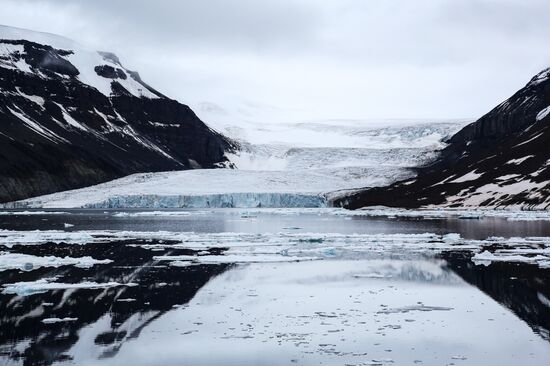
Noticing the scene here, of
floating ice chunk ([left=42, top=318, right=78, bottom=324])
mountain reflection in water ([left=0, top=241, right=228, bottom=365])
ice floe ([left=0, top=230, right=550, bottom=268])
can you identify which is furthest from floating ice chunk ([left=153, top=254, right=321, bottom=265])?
floating ice chunk ([left=42, top=318, right=78, bottom=324])

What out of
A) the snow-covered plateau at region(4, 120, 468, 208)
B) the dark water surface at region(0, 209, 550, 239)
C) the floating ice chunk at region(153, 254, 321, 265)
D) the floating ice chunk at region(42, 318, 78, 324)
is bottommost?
the floating ice chunk at region(42, 318, 78, 324)

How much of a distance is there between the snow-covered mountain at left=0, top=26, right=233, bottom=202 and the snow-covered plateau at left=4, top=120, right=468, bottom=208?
20.5 metres

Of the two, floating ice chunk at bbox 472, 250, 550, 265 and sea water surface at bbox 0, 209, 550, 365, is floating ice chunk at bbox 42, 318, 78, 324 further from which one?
floating ice chunk at bbox 472, 250, 550, 265

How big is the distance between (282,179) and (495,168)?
28406 millimetres

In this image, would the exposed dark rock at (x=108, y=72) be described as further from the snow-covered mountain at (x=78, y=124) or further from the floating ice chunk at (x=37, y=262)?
the floating ice chunk at (x=37, y=262)

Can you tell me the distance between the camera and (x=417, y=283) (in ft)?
59.9

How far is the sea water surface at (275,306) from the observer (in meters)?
11.0

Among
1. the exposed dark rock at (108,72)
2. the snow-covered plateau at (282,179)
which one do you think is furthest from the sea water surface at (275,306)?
the exposed dark rock at (108,72)

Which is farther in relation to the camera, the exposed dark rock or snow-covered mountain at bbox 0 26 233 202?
the exposed dark rock

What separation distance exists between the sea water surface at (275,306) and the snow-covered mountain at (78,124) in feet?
300

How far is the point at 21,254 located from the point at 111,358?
15622 millimetres

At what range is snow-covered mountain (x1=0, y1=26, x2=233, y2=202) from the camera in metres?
119

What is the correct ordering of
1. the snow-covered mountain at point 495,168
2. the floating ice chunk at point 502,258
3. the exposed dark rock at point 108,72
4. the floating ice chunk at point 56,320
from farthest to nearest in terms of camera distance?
the exposed dark rock at point 108,72
the snow-covered mountain at point 495,168
the floating ice chunk at point 502,258
the floating ice chunk at point 56,320

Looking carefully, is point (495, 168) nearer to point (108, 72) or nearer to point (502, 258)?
point (502, 258)
